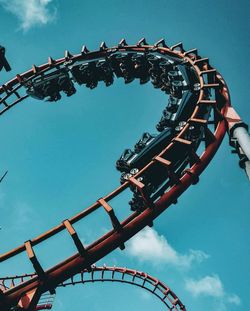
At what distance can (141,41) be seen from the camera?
12.0 metres

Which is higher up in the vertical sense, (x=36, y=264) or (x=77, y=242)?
(x=77, y=242)

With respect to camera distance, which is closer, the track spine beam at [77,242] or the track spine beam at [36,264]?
the track spine beam at [36,264]

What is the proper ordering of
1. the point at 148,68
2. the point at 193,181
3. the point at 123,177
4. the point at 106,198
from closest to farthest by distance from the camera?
the point at 106,198
the point at 193,181
the point at 123,177
the point at 148,68

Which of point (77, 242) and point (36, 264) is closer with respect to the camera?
point (36, 264)

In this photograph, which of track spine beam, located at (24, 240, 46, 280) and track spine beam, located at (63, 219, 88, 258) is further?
track spine beam, located at (63, 219, 88, 258)

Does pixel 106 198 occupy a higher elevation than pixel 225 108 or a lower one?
lower

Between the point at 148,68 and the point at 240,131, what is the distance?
234 inches

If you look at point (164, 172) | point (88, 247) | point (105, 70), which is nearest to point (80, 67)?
point (105, 70)

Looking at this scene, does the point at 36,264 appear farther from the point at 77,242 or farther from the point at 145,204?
the point at 145,204

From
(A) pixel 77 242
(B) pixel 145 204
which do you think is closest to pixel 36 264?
(A) pixel 77 242

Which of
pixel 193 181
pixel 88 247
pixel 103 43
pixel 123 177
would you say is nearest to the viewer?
pixel 88 247

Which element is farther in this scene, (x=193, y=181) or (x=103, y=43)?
(x=103, y=43)

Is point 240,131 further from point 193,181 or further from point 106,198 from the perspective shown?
point 106,198

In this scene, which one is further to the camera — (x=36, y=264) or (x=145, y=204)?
(x=145, y=204)
